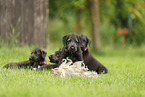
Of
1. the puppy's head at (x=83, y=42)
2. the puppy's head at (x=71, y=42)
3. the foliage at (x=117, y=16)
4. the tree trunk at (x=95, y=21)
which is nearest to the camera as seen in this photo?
the puppy's head at (x=71, y=42)

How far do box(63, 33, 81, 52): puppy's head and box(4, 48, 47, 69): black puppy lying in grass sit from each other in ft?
3.80

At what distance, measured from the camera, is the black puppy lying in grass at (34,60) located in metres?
6.72

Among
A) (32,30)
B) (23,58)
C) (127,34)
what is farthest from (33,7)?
(127,34)

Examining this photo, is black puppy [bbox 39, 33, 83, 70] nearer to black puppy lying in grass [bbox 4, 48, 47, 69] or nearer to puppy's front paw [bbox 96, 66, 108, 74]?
puppy's front paw [bbox 96, 66, 108, 74]

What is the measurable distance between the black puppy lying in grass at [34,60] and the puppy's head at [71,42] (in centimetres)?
116

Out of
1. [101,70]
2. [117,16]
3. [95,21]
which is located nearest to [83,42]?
[101,70]

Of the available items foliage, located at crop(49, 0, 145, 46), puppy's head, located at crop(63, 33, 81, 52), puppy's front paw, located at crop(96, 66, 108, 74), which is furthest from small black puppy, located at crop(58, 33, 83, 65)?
foliage, located at crop(49, 0, 145, 46)

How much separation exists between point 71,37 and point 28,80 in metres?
1.78

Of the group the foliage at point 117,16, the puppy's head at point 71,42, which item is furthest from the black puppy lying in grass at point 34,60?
the foliage at point 117,16

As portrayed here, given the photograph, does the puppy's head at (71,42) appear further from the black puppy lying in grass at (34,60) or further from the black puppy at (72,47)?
the black puppy lying in grass at (34,60)

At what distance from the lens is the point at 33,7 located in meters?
10.2

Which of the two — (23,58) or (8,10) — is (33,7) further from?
(23,58)

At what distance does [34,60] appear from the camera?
269 inches

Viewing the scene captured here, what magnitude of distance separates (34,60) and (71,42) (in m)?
1.56
